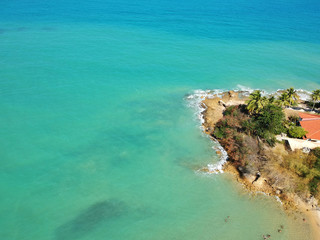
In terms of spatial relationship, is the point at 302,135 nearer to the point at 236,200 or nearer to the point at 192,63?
the point at 236,200

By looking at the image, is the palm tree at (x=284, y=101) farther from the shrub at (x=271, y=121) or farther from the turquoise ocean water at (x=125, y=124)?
the turquoise ocean water at (x=125, y=124)

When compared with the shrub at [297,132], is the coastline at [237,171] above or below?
below

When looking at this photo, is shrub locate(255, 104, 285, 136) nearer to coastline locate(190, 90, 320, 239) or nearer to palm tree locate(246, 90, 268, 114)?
palm tree locate(246, 90, 268, 114)

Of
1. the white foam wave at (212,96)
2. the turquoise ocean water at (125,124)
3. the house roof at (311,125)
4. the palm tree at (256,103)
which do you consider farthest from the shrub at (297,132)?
the turquoise ocean water at (125,124)

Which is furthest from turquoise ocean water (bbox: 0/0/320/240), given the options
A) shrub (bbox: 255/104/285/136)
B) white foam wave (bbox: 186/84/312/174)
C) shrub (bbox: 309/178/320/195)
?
shrub (bbox: 255/104/285/136)

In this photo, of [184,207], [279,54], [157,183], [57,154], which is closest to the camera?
[184,207]

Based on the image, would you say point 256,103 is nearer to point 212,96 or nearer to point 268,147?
point 268,147

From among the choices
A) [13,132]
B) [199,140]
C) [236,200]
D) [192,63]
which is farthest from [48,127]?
[192,63]
